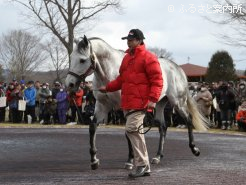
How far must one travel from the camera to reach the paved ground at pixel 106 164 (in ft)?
22.5

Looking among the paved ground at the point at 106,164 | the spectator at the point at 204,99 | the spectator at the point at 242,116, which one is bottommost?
the paved ground at the point at 106,164

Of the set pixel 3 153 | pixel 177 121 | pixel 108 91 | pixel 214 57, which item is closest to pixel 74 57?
pixel 108 91

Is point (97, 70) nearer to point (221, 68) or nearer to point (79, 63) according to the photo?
point (79, 63)

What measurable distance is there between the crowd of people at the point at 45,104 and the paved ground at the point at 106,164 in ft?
25.6

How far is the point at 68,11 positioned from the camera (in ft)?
108

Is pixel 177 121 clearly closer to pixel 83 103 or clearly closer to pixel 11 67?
pixel 83 103

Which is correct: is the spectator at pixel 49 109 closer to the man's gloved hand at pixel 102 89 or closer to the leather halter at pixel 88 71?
the leather halter at pixel 88 71

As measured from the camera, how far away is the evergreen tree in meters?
42.9

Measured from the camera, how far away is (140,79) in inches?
274

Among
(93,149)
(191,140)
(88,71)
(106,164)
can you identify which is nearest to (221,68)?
(191,140)

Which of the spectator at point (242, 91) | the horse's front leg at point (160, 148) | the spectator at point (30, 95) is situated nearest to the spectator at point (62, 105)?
the spectator at point (30, 95)

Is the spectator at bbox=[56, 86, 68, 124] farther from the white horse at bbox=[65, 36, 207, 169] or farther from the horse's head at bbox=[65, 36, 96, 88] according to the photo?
the horse's head at bbox=[65, 36, 96, 88]

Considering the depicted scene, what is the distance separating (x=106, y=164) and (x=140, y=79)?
7.23ft

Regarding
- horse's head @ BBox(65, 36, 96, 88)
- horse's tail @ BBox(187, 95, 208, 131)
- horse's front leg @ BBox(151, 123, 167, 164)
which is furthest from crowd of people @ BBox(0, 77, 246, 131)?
horse's head @ BBox(65, 36, 96, 88)
